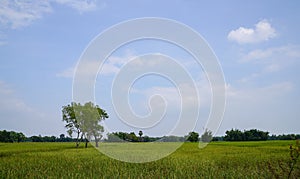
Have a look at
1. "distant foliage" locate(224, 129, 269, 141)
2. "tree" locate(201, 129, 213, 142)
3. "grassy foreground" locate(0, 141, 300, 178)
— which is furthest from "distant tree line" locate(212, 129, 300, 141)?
"grassy foreground" locate(0, 141, 300, 178)

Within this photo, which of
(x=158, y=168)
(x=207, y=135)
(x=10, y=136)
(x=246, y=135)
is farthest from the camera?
(x=10, y=136)

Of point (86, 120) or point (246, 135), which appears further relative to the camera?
point (246, 135)

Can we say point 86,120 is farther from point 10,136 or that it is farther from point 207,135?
point 10,136

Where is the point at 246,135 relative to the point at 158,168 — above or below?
above

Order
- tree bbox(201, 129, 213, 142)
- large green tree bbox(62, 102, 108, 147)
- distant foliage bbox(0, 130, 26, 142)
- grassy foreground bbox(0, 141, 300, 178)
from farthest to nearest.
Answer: distant foliage bbox(0, 130, 26, 142) → large green tree bbox(62, 102, 108, 147) → tree bbox(201, 129, 213, 142) → grassy foreground bbox(0, 141, 300, 178)

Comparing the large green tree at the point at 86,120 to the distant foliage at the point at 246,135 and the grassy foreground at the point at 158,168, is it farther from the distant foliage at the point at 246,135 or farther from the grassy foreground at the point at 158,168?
the distant foliage at the point at 246,135

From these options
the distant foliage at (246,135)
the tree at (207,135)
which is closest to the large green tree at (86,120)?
the tree at (207,135)

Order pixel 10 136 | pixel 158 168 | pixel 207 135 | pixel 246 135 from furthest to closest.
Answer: pixel 10 136 → pixel 246 135 → pixel 207 135 → pixel 158 168

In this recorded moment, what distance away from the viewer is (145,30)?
12.2 m

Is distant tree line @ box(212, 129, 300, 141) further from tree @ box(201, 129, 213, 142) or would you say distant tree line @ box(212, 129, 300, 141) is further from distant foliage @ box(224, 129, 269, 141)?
tree @ box(201, 129, 213, 142)

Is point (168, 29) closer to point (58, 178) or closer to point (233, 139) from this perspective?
point (58, 178)

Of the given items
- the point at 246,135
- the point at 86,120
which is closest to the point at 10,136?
the point at 86,120

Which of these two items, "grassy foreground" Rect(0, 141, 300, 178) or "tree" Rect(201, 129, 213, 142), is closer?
"grassy foreground" Rect(0, 141, 300, 178)

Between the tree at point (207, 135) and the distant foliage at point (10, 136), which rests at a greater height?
the distant foliage at point (10, 136)
